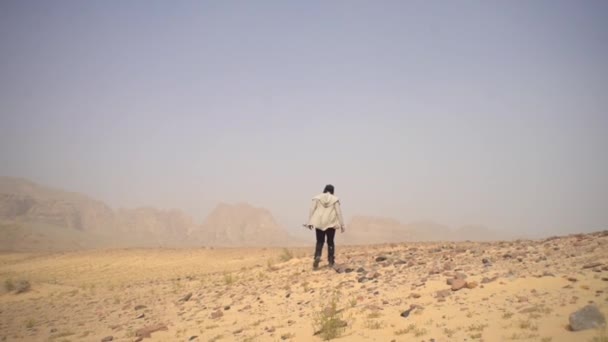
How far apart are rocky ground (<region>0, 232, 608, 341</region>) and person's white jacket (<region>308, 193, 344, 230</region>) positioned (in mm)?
1226

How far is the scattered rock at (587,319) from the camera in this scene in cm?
481

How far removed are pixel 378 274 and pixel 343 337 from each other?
4057 mm

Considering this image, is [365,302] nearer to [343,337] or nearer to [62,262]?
[343,337]

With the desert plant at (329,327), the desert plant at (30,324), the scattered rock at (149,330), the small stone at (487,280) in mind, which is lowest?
the desert plant at (30,324)

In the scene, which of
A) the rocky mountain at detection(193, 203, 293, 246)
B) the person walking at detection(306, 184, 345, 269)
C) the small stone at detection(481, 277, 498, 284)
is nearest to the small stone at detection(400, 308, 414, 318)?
the small stone at detection(481, 277, 498, 284)

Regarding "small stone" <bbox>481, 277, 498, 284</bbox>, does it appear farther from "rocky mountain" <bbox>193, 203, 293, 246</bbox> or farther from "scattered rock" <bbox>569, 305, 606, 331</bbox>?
"rocky mountain" <bbox>193, 203, 293, 246</bbox>

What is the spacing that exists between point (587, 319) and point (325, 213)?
7.19 m

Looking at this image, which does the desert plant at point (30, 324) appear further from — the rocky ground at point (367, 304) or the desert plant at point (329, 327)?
the desert plant at point (329, 327)

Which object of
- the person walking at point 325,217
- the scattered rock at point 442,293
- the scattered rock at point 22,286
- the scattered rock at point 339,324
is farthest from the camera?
the scattered rock at point 22,286

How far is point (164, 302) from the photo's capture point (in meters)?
11.8

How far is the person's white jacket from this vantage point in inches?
448

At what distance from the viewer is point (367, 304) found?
25.0 feet

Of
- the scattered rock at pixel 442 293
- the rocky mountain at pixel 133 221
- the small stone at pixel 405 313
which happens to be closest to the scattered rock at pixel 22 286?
the small stone at pixel 405 313

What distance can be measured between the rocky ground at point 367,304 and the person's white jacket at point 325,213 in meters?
1.23
